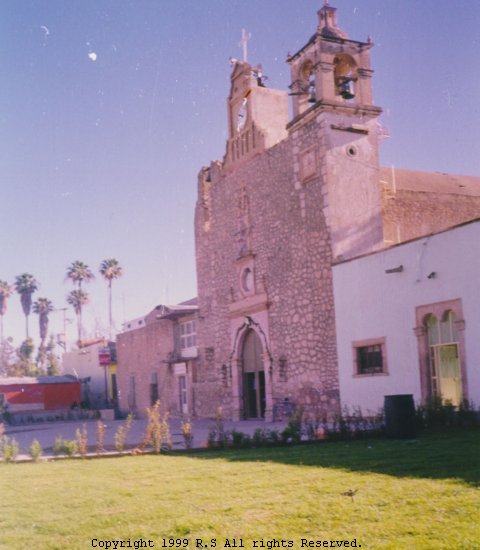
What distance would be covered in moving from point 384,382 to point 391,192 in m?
6.72

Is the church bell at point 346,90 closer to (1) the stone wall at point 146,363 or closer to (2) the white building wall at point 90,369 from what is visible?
(1) the stone wall at point 146,363

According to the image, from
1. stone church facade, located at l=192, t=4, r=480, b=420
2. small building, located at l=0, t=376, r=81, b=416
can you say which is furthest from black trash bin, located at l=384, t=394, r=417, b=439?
small building, located at l=0, t=376, r=81, b=416

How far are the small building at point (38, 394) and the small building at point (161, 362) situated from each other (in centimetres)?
911

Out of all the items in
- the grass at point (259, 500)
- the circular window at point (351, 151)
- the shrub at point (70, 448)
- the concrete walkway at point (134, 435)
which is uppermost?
the circular window at point (351, 151)

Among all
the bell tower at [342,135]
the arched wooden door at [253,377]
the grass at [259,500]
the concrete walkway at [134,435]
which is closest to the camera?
the grass at [259,500]

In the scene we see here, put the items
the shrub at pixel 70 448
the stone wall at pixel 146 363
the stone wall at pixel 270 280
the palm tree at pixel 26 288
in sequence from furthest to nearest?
the palm tree at pixel 26 288 → the stone wall at pixel 146 363 → the stone wall at pixel 270 280 → the shrub at pixel 70 448

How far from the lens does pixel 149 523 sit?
5648mm

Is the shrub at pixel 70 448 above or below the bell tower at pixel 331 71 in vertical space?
below

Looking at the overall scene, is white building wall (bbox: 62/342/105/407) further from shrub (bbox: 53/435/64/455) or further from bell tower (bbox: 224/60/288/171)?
shrub (bbox: 53/435/64/455)

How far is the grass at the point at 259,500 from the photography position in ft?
16.7

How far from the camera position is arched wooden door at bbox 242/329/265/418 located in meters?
23.9

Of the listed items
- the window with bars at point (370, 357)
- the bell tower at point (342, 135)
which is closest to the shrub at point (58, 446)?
the window with bars at point (370, 357)

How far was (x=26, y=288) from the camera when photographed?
6606cm

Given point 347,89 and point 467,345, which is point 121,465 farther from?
point 347,89
